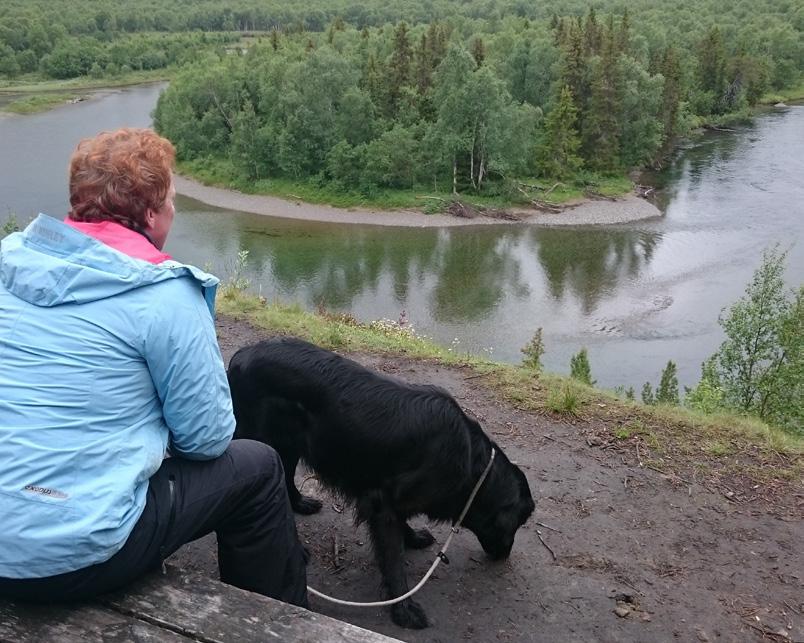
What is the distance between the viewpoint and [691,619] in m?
4.05

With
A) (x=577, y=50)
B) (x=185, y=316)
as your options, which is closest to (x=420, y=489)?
(x=185, y=316)

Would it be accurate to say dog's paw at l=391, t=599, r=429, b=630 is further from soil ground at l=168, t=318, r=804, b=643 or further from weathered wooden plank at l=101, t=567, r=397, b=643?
weathered wooden plank at l=101, t=567, r=397, b=643

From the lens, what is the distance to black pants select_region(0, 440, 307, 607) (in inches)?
96.1

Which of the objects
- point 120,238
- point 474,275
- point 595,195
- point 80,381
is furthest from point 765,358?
point 595,195

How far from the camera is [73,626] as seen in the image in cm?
239

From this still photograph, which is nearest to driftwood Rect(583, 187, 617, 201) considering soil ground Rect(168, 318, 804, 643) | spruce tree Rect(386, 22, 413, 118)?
spruce tree Rect(386, 22, 413, 118)

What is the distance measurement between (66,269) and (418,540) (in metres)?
2.96

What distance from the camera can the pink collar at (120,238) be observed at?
2.43 meters

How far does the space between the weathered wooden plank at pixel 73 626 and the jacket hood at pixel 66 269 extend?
106 centimetres

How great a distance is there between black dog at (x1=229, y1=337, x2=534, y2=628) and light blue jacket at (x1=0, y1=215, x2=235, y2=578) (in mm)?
1536

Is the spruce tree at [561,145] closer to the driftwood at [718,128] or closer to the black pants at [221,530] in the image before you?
the driftwood at [718,128]

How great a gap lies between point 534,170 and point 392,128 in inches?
376

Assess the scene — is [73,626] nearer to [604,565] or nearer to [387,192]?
[604,565]

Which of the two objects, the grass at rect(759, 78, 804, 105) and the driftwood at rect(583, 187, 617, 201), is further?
the grass at rect(759, 78, 804, 105)
